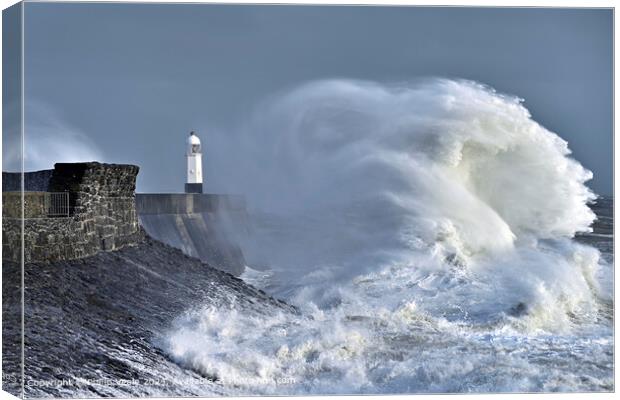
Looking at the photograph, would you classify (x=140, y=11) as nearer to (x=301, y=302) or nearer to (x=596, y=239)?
(x=301, y=302)

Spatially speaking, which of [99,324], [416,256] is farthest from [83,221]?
[416,256]

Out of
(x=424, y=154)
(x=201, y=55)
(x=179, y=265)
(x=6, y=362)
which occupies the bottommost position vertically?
(x=6, y=362)

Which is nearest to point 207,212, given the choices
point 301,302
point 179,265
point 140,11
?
point 179,265

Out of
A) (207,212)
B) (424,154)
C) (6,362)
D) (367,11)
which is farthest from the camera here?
(207,212)

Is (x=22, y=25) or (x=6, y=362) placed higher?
(x=22, y=25)

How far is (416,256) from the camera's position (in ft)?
36.6

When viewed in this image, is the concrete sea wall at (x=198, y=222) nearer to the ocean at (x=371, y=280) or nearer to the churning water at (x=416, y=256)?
the ocean at (x=371, y=280)

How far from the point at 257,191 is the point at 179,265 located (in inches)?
43.5

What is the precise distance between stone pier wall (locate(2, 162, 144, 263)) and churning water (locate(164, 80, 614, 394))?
4.06 feet

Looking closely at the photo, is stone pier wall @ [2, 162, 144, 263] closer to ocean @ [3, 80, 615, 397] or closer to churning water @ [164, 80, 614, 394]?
ocean @ [3, 80, 615, 397]

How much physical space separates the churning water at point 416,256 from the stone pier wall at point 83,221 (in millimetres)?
1236

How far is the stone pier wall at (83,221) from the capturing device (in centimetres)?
1026

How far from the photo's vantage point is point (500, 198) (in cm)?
1115

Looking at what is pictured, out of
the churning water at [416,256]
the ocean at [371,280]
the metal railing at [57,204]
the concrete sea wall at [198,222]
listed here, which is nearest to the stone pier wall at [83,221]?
the metal railing at [57,204]
